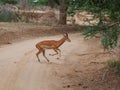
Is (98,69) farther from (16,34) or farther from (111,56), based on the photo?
(16,34)

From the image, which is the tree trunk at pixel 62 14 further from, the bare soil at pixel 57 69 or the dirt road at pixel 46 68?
the dirt road at pixel 46 68

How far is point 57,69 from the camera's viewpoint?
1770cm

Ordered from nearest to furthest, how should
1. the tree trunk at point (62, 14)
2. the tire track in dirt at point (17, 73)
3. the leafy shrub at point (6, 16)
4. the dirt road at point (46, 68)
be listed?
the tire track in dirt at point (17, 73) → the dirt road at point (46, 68) → the tree trunk at point (62, 14) → the leafy shrub at point (6, 16)

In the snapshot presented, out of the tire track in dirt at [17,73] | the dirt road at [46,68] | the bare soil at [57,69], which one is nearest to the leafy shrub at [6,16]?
the bare soil at [57,69]

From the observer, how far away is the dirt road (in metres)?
14.8

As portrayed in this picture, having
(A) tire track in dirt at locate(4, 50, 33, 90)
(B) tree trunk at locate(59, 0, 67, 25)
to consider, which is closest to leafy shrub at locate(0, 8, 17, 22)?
(B) tree trunk at locate(59, 0, 67, 25)

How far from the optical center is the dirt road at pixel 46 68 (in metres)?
14.8

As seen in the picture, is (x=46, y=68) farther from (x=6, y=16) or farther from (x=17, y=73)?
(x=6, y=16)

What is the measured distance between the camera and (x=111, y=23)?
50.1ft

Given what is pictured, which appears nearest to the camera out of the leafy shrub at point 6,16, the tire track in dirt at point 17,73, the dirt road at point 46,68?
the tire track in dirt at point 17,73

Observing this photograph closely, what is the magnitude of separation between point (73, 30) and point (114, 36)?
21.2 m

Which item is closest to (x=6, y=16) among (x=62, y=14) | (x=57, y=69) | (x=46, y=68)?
(x=62, y=14)

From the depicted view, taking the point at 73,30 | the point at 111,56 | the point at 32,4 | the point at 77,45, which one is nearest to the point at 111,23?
the point at 111,56

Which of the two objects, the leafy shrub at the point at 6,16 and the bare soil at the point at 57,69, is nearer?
the bare soil at the point at 57,69
